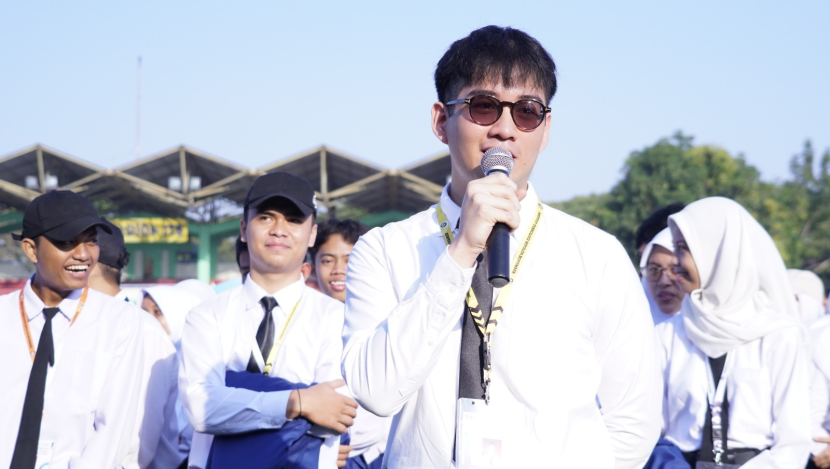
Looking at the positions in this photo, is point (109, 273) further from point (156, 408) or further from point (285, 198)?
point (285, 198)

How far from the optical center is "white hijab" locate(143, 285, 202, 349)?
669 cm

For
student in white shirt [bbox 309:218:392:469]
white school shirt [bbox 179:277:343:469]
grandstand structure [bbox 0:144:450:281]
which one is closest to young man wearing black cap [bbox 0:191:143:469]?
white school shirt [bbox 179:277:343:469]

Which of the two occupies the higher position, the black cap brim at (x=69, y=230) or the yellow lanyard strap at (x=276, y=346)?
the black cap brim at (x=69, y=230)

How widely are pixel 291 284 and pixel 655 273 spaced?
2722mm

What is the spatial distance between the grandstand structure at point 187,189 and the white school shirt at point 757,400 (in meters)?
19.3

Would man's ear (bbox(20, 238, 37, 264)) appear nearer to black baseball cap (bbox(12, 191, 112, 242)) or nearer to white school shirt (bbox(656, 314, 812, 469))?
black baseball cap (bbox(12, 191, 112, 242))

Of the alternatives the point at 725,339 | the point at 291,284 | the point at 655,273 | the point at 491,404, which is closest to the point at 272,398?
the point at 291,284

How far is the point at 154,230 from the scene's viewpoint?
96.0 feet

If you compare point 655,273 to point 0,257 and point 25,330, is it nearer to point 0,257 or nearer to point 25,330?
point 25,330

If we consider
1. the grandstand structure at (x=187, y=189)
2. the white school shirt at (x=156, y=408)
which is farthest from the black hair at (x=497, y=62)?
the grandstand structure at (x=187, y=189)

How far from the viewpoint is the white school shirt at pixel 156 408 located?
4516 millimetres

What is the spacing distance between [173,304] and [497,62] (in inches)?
207

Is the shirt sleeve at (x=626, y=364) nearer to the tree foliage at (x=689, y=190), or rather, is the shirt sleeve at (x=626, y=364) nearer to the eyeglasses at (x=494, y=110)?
the eyeglasses at (x=494, y=110)

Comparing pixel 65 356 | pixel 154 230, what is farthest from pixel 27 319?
pixel 154 230
